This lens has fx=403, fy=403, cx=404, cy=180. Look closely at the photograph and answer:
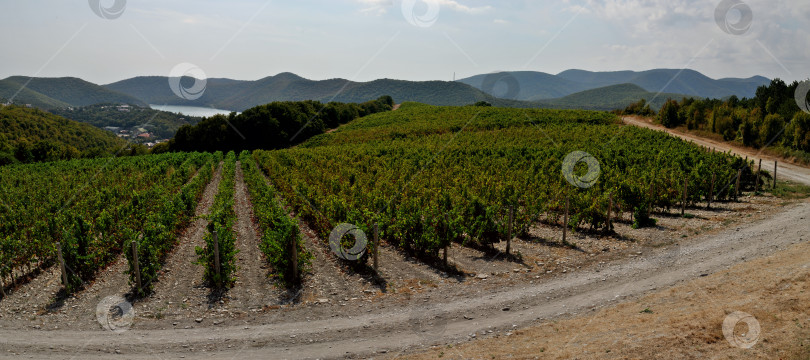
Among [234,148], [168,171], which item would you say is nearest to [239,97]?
[234,148]

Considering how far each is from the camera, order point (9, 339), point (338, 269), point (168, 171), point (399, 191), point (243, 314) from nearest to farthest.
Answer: point (9, 339), point (243, 314), point (338, 269), point (399, 191), point (168, 171)

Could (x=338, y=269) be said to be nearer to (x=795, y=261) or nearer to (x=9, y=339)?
(x=9, y=339)

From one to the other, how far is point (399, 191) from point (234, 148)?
64317 mm

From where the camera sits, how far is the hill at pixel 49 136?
2852 inches

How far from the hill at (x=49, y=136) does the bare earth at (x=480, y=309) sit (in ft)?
269

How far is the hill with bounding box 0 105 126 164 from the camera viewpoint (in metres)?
72.4

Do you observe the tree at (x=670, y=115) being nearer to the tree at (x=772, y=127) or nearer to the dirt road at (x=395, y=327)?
the tree at (x=772, y=127)

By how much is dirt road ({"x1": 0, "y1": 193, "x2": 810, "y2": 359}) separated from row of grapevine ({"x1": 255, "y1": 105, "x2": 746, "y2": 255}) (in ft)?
9.49

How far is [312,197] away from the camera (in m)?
17.8

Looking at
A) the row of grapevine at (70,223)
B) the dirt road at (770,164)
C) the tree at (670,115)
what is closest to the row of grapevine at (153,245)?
the row of grapevine at (70,223)

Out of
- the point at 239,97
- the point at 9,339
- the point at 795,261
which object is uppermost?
the point at 239,97

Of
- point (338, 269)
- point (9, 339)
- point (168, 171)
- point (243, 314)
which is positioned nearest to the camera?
point (9, 339)

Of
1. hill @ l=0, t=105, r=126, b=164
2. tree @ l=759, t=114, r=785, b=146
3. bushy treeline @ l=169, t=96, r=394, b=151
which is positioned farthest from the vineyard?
hill @ l=0, t=105, r=126, b=164

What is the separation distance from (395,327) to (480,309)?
77.4 inches
